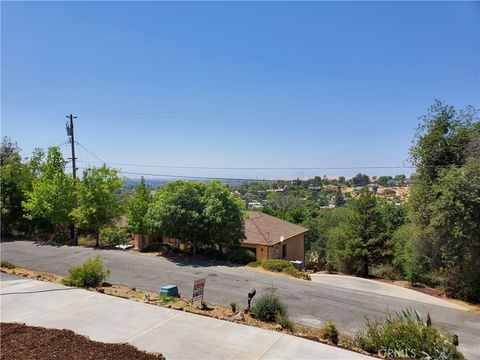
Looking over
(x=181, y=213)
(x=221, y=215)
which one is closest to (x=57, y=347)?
(x=181, y=213)

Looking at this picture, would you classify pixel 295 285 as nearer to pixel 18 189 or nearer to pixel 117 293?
pixel 117 293

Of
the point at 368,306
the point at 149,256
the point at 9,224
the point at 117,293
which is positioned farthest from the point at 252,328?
the point at 9,224

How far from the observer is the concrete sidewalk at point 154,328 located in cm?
680

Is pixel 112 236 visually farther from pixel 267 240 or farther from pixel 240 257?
pixel 267 240

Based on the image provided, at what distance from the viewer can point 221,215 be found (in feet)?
63.8

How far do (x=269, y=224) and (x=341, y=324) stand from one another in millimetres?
17460

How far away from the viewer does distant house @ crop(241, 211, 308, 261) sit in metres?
23.7

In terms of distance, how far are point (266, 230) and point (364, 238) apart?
6.82 meters

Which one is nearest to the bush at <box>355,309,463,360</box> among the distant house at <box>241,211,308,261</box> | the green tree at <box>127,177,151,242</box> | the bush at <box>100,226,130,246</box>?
the distant house at <box>241,211,308,261</box>

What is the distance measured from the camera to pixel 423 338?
7.03 m

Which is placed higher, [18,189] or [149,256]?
[18,189]

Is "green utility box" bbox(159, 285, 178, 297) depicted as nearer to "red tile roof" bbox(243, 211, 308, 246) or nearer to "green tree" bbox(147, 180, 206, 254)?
"green tree" bbox(147, 180, 206, 254)

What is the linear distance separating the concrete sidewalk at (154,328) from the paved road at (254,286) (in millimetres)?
3228

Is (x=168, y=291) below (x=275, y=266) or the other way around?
the other way around
